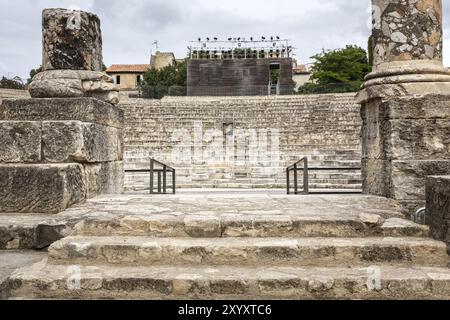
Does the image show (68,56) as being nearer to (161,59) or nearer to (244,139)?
(244,139)

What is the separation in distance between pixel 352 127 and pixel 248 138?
4.54 m

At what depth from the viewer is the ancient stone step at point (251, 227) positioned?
11.8ft

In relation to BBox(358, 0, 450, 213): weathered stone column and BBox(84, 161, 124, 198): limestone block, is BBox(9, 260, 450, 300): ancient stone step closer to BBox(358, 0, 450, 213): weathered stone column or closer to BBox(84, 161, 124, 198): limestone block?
BBox(358, 0, 450, 213): weathered stone column

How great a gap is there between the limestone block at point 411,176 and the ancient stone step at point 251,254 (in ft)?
4.36

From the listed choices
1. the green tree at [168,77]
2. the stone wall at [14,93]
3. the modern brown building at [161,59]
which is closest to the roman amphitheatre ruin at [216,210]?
the stone wall at [14,93]

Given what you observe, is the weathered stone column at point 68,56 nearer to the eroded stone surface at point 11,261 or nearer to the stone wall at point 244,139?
the eroded stone surface at point 11,261

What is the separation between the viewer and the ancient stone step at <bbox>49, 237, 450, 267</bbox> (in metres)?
3.25

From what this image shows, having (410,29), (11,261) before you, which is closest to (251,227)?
(11,261)

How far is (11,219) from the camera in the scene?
4008 millimetres

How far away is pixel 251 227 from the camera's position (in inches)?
142

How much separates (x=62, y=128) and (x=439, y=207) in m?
3.54

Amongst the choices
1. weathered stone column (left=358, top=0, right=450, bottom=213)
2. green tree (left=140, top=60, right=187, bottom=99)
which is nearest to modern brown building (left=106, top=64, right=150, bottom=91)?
green tree (left=140, top=60, right=187, bottom=99)

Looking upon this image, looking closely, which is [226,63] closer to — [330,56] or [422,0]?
[330,56]

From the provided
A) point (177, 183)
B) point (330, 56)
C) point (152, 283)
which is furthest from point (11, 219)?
point (330, 56)
